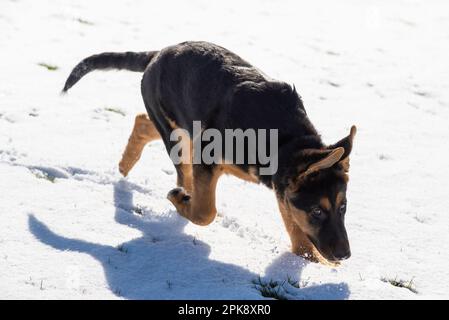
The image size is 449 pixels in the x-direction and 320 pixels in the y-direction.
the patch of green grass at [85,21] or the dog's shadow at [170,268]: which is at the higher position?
the dog's shadow at [170,268]

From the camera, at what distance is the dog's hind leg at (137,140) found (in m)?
6.28

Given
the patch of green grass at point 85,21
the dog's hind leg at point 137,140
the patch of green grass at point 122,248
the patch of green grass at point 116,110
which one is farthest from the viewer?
the patch of green grass at point 85,21

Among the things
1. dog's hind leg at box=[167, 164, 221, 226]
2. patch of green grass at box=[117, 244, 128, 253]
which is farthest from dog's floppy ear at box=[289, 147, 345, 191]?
patch of green grass at box=[117, 244, 128, 253]

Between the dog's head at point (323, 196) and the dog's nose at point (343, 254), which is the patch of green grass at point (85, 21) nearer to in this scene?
the dog's head at point (323, 196)

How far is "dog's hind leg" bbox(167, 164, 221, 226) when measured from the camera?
530 centimetres

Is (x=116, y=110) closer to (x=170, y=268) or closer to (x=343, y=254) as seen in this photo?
(x=170, y=268)

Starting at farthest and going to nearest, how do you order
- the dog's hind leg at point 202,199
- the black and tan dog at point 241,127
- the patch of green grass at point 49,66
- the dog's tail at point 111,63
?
1. the patch of green grass at point 49,66
2. the dog's tail at point 111,63
3. the dog's hind leg at point 202,199
4. the black and tan dog at point 241,127

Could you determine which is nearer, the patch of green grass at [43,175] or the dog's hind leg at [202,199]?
the dog's hind leg at [202,199]

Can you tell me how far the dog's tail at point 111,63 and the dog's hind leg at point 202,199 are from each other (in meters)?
1.57

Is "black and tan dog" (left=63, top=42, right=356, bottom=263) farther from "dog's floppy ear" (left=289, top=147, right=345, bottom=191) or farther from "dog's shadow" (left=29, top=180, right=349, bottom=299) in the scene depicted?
"dog's shadow" (left=29, top=180, right=349, bottom=299)

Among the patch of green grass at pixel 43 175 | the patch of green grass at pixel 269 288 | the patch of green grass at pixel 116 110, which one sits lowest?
the patch of green grass at pixel 116 110
